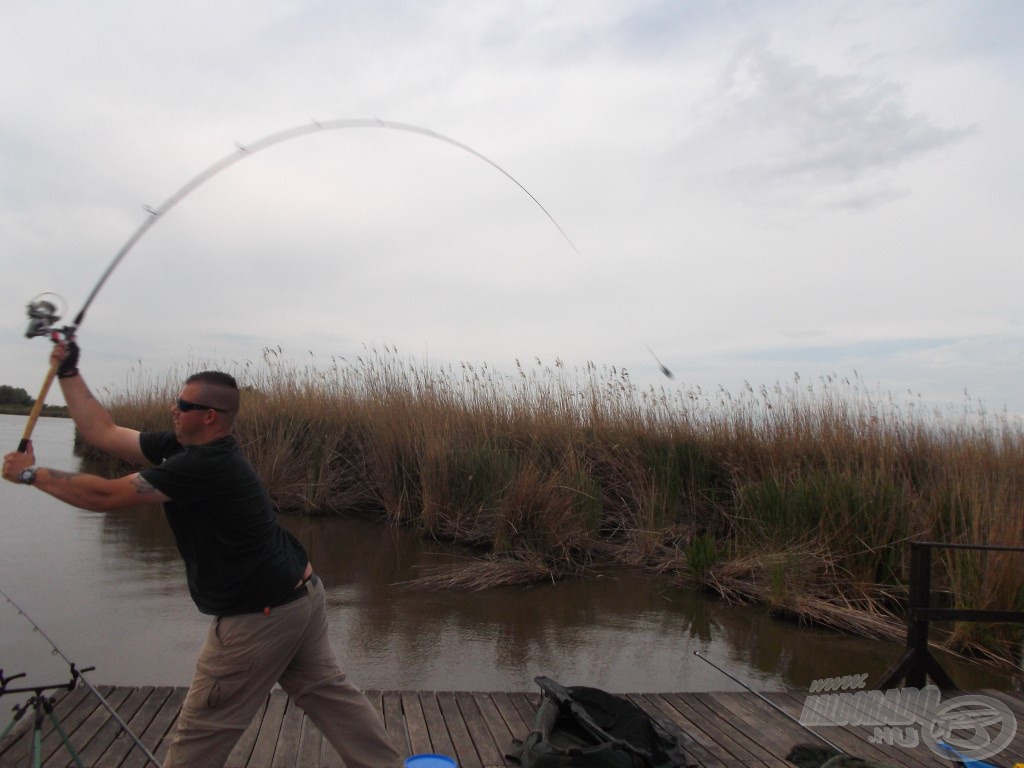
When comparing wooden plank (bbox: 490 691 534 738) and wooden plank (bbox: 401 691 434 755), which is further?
wooden plank (bbox: 490 691 534 738)

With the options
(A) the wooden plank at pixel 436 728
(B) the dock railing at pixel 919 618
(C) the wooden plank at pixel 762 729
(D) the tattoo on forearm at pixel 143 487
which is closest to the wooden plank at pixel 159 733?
(A) the wooden plank at pixel 436 728

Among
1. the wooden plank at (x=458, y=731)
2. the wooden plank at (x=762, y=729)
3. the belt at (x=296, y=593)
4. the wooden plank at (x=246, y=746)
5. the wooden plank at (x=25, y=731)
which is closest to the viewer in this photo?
the belt at (x=296, y=593)

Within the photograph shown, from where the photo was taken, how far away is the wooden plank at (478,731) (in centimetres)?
364

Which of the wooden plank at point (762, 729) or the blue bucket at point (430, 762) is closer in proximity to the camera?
the blue bucket at point (430, 762)

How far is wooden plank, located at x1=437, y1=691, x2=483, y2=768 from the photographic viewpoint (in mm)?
3605

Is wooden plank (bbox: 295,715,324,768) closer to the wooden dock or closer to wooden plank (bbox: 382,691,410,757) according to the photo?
the wooden dock

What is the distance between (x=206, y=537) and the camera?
274 cm

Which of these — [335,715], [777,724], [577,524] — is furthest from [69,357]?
[577,524]

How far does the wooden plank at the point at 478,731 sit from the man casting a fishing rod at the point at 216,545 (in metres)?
1.16

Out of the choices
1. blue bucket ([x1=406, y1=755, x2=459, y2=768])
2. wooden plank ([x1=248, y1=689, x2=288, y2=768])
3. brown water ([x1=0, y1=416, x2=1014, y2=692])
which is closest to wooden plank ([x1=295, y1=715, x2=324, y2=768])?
wooden plank ([x1=248, y1=689, x2=288, y2=768])

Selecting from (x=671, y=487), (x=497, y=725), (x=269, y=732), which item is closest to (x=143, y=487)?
(x=269, y=732)

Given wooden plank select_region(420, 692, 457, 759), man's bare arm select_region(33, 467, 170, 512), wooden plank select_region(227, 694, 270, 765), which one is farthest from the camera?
wooden plank select_region(420, 692, 457, 759)

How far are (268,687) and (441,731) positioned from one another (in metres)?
1.33

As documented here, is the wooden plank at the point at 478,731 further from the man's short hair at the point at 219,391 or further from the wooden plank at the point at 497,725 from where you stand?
the man's short hair at the point at 219,391
